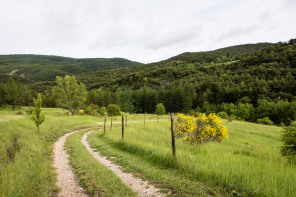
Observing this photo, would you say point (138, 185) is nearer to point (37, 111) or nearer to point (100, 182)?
point (100, 182)

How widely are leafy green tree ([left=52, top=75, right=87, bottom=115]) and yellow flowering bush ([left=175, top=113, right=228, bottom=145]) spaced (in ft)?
136

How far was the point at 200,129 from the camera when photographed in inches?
472

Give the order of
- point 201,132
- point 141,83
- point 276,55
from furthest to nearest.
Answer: point 141,83
point 276,55
point 201,132

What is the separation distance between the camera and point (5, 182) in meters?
4.84

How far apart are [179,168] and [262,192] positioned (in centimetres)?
299

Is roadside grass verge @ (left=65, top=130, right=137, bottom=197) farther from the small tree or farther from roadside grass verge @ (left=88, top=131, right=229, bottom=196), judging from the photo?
the small tree

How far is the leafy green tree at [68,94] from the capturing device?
45.3 m

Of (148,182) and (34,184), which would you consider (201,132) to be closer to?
(148,182)

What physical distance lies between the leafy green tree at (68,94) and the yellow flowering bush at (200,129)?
41.3m

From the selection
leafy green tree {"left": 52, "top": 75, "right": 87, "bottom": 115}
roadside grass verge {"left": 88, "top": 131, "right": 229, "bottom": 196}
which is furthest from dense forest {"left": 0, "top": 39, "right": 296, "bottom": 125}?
roadside grass verge {"left": 88, "top": 131, "right": 229, "bottom": 196}

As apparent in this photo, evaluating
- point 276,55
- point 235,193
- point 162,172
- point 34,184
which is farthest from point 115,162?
point 276,55

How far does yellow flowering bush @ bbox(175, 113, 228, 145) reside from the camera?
1190 cm

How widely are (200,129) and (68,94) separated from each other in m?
44.9

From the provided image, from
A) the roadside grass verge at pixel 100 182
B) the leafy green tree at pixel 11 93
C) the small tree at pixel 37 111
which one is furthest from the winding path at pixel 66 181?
the leafy green tree at pixel 11 93
